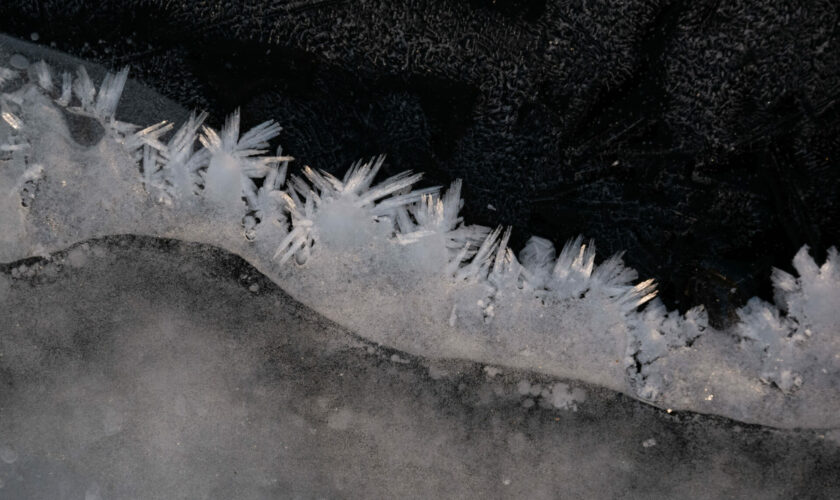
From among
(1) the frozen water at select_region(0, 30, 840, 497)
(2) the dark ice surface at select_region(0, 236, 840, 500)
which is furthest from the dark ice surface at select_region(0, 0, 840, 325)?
(2) the dark ice surface at select_region(0, 236, 840, 500)

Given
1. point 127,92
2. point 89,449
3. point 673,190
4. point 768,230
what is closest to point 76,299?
point 89,449

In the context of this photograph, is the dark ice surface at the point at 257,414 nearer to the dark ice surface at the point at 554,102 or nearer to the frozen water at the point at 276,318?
the frozen water at the point at 276,318

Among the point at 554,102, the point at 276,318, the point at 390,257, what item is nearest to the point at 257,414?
the point at 276,318

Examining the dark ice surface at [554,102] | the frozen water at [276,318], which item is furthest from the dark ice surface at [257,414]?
the dark ice surface at [554,102]

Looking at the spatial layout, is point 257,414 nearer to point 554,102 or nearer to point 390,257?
point 390,257

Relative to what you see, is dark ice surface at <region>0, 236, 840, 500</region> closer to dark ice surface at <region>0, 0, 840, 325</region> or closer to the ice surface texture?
the ice surface texture

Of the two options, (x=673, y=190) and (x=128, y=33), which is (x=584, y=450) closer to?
(x=673, y=190)
